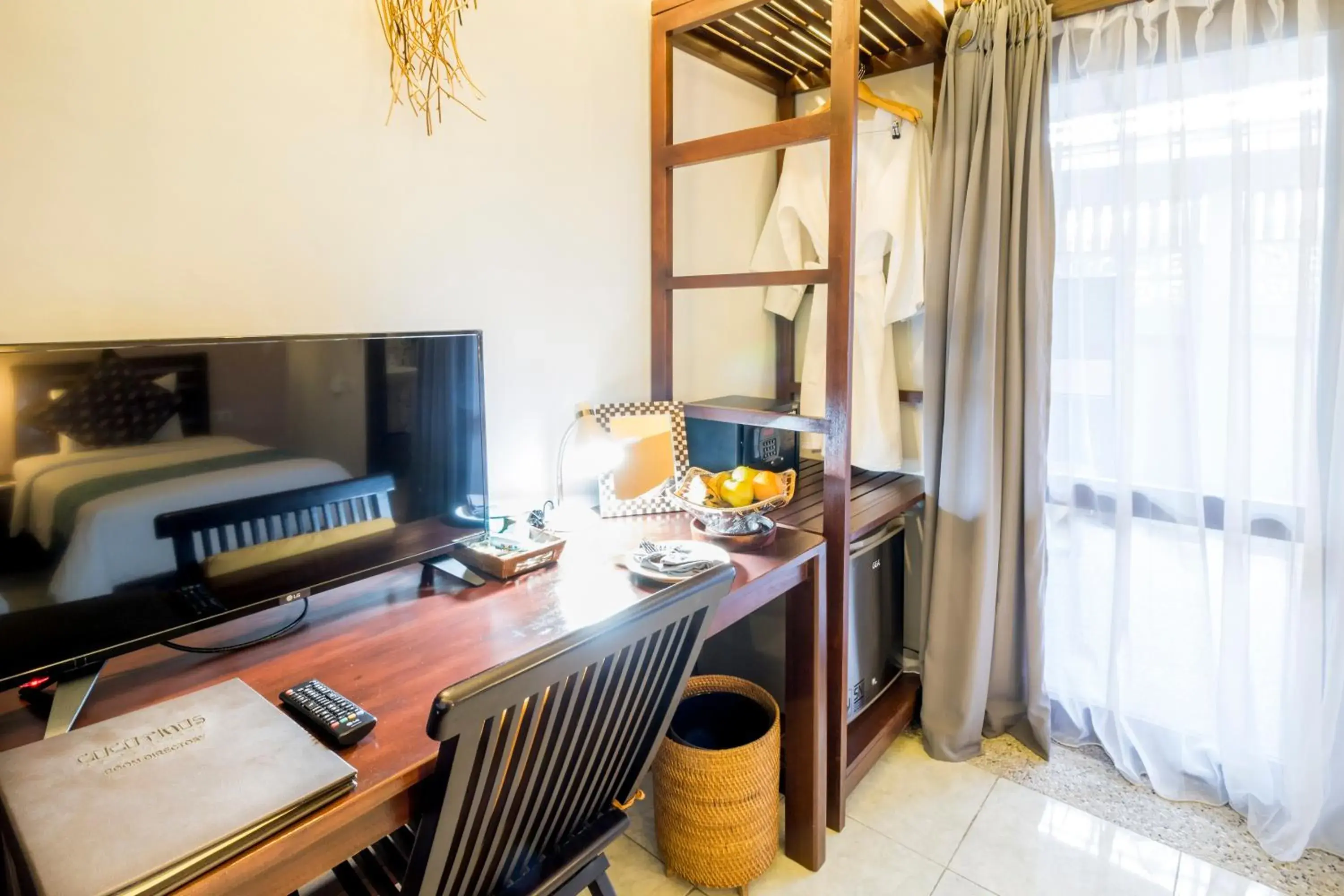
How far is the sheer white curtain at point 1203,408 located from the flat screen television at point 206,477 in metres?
1.66

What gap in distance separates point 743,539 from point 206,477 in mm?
995

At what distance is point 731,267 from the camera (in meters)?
2.27

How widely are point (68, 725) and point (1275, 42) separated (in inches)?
99.4

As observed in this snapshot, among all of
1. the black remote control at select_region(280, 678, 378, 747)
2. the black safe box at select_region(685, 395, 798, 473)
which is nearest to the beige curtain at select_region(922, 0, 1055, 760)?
the black safe box at select_region(685, 395, 798, 473)

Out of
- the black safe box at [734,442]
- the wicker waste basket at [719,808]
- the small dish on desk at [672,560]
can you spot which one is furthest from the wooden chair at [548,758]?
the black safe box at [734,442]

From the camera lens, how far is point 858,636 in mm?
2002

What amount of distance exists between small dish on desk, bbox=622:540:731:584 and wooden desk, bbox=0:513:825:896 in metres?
0.03

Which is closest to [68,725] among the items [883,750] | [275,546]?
[275,546]

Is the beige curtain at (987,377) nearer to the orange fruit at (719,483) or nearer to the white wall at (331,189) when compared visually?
the orange fruit at (719,483)

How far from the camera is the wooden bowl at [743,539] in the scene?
1.55 meters

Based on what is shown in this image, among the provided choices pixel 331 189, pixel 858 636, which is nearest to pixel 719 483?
pixel 858 636

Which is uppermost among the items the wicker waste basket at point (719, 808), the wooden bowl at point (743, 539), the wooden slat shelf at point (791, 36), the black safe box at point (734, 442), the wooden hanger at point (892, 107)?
the wooden slat shelf at point (791, 36)

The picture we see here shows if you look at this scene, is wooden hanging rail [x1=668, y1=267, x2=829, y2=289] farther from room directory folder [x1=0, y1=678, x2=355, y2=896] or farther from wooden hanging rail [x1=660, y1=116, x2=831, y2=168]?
room directory folder [x1=0, y1=678, x2=355, y2=896]

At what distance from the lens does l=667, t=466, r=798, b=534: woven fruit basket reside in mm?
1579
